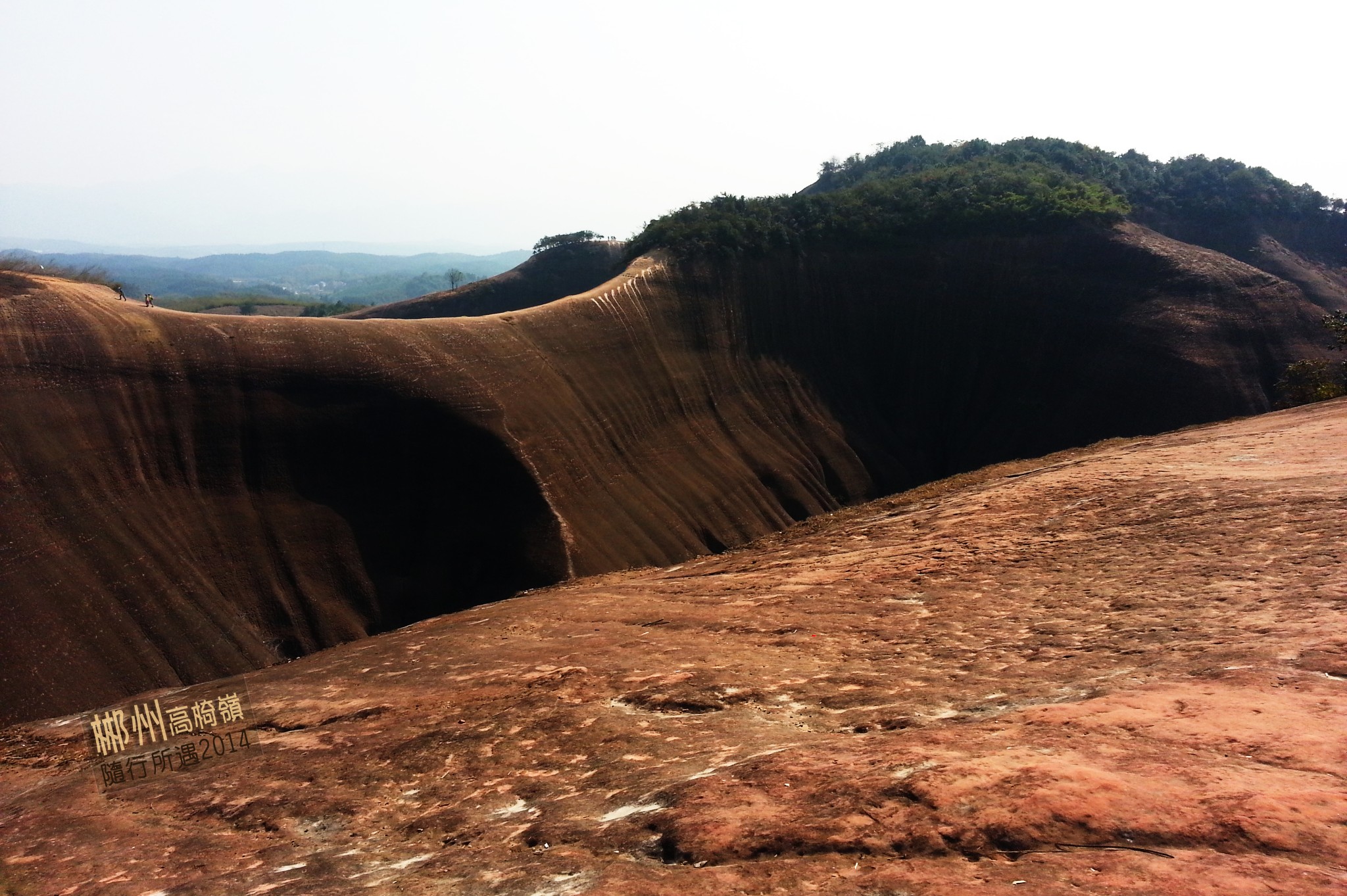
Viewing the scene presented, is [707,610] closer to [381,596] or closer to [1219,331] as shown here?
[381,596]

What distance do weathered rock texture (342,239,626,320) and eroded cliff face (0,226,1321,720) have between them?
3067 cm

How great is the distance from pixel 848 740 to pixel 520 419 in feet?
79.4

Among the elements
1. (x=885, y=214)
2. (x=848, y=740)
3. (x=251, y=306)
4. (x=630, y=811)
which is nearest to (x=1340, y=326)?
(x=885, y=214)

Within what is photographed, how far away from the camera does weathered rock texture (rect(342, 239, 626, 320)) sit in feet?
238

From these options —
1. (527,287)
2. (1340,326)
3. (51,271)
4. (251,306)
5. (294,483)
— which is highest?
(527,287)

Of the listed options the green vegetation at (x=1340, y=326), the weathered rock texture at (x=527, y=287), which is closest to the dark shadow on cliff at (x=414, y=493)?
the green vegetation at (x=1340, y=326)

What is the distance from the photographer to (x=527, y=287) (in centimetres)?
7500

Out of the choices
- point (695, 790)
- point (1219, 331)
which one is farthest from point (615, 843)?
point (1219, 331)

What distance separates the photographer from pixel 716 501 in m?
33.6

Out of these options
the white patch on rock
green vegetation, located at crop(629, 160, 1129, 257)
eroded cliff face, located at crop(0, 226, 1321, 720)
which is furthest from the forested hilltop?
the white patch on rock

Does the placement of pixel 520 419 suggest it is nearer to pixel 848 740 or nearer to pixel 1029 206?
pixel 848 740

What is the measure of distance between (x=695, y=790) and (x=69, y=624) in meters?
19.7

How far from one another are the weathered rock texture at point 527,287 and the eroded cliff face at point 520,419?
101ft

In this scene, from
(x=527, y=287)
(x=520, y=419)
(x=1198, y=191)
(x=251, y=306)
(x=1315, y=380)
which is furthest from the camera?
(x=251, y=306)
